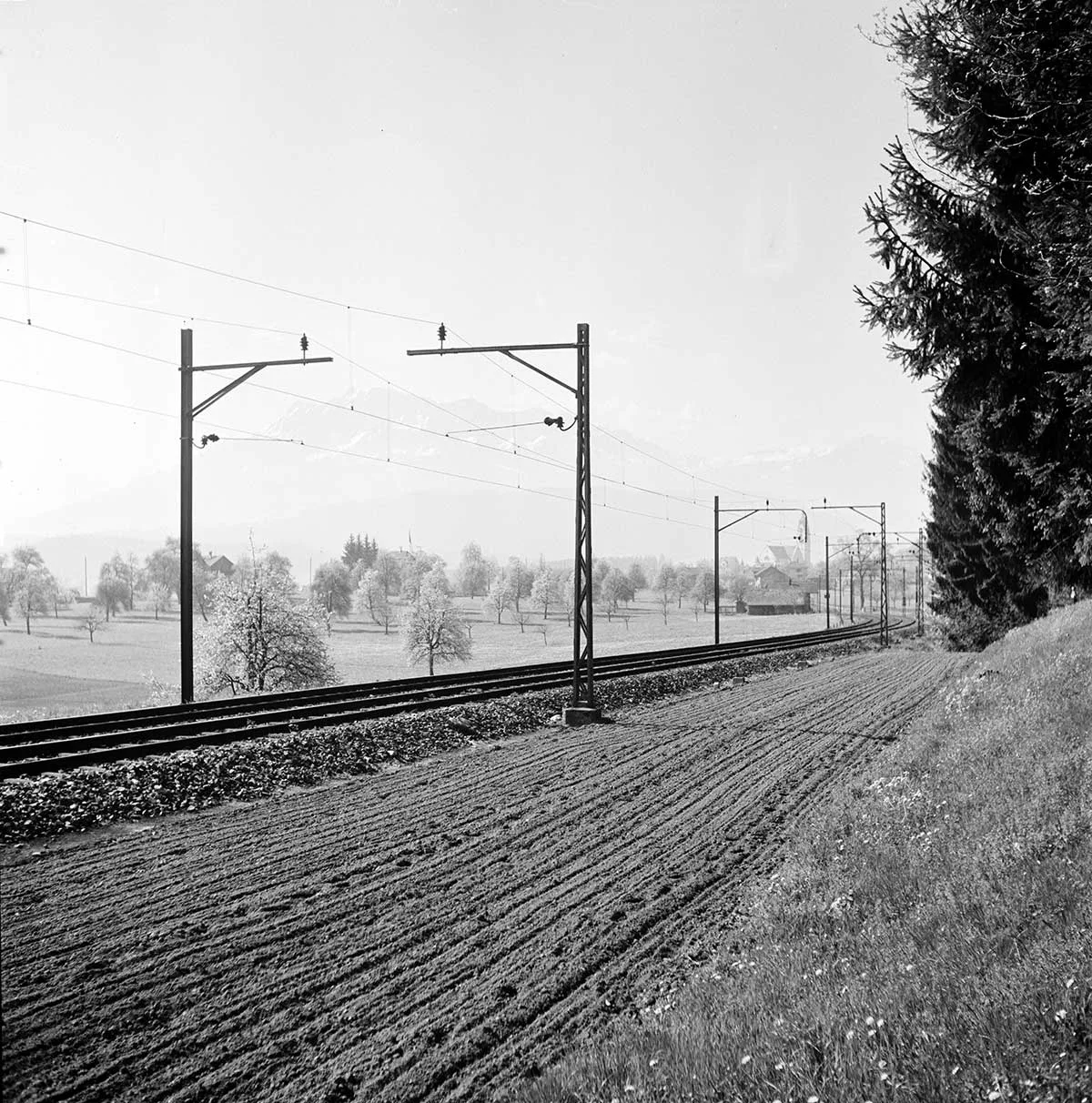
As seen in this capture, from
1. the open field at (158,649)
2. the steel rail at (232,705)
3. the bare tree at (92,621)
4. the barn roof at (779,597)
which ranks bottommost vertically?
the open field at (158,649)

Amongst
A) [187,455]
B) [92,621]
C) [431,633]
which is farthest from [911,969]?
[92,621]

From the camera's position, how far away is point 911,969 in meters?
5.23

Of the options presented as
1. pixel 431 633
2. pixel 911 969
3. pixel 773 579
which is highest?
pixel 773 579

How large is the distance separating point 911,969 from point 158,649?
86189mm

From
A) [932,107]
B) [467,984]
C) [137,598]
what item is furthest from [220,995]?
[137,598]

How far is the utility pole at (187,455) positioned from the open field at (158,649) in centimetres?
1214

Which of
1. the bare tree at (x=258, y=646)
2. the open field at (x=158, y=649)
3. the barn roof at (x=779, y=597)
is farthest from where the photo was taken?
the barn roof at (x=779, y=597)

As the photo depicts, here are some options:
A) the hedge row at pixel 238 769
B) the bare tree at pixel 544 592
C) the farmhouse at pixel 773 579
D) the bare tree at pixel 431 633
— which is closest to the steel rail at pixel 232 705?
the hedge row at pixel 238 769

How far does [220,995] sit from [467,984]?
1727mm

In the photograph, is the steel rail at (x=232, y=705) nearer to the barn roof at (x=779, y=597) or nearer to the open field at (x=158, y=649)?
the open field at (x=158, y=649)

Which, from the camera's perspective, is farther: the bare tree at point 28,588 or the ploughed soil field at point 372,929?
the bare tree at point 28,588

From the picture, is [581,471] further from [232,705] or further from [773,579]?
[773,579]

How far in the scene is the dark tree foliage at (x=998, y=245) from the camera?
390 inches

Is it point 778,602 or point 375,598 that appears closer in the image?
point 375,598
